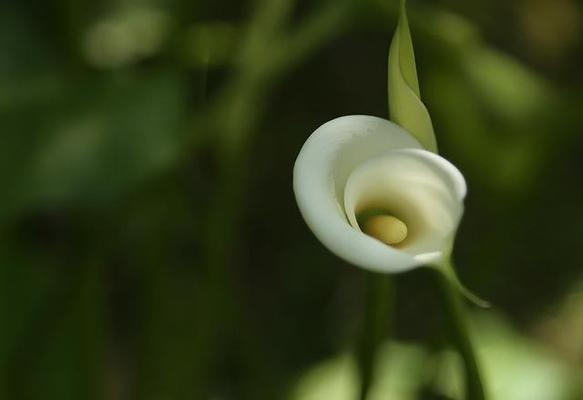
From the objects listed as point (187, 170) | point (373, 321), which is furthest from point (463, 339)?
point (187, 170)

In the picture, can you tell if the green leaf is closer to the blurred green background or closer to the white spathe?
the white spathe

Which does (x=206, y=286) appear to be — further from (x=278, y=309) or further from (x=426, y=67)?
(x=278, y=309)

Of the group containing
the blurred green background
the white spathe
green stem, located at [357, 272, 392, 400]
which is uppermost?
the white spathe

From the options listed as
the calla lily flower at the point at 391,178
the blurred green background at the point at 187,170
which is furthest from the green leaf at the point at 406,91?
the blurred green background at the point at 187,170

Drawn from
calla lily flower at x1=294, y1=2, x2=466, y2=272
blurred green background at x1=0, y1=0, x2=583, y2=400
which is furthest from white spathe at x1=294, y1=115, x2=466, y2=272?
blurred green background at x1=0, y1=0, x2=583, y2=400

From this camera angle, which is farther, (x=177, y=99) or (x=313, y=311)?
(x=313, y=311)

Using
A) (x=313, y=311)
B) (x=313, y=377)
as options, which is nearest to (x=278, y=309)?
(x=313, y=311)

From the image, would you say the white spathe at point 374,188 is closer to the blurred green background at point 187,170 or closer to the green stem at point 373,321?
the green stem at point 373,321
